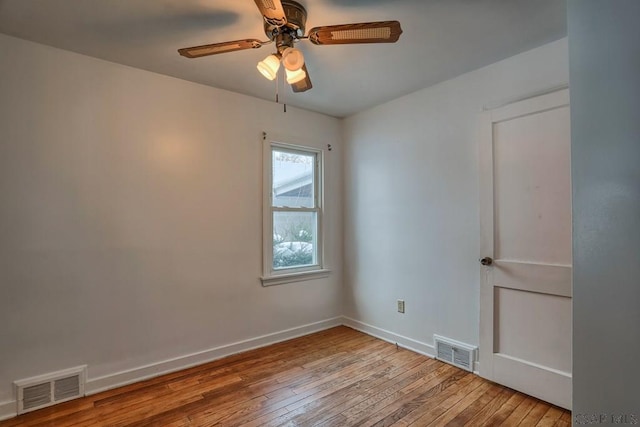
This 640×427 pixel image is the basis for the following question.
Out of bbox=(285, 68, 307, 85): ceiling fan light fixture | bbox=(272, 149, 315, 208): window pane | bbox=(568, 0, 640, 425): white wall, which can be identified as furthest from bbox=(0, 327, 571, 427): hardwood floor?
bbox=(285, 68, 307, 85): ceiling fan light fixture

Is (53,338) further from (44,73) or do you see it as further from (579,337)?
(579,337)

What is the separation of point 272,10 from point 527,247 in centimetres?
224

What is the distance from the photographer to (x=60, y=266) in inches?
88.5

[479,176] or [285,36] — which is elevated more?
[285,36]

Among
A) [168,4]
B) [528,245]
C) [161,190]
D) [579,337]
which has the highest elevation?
[168,4]

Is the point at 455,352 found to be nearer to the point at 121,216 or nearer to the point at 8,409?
the point at 121,216

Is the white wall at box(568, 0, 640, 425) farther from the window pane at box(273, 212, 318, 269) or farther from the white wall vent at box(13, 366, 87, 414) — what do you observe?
the white wall vent at box(13, 366, 87, 414)

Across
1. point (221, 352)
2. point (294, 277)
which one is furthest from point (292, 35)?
point (221, 352)

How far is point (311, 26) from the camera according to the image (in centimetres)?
201

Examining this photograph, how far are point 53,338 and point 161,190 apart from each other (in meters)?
1.26

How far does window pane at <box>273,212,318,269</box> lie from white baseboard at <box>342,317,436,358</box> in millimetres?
850

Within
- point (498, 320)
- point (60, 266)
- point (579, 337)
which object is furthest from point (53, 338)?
point (498, 320)

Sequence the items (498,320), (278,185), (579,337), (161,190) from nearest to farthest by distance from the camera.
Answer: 1. (579,337)
2. (498,320)
3. (161,190)
4. (278,185)

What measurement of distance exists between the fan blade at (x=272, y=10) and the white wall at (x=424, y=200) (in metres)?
1.84
